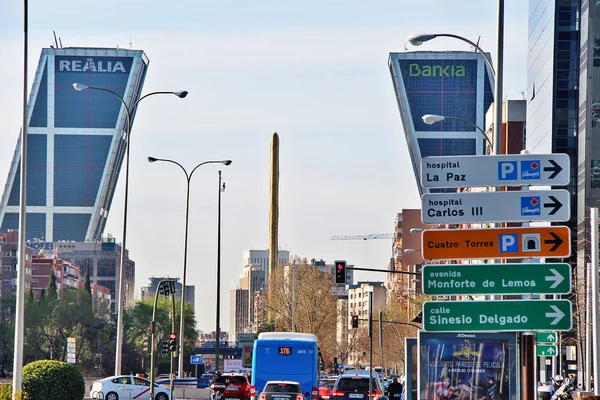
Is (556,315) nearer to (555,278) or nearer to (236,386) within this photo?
(555,278)

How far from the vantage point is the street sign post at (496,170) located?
16656 millimetres

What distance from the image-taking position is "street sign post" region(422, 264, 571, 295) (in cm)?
1622

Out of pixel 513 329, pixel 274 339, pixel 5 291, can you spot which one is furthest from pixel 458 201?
pixel 5 291

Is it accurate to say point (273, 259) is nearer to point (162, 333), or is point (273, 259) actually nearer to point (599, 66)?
point (162, 333)

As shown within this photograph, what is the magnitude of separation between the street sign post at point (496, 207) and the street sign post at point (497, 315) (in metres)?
1.18

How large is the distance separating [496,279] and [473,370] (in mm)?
1688

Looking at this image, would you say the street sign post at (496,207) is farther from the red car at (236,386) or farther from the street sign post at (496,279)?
the red car at (236,386)

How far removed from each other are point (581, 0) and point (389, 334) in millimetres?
50669

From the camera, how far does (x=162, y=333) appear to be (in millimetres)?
131500

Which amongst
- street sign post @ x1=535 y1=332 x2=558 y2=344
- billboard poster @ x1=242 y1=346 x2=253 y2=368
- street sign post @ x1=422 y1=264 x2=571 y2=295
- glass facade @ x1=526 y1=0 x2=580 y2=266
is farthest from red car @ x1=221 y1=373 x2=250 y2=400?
billboard poster @ x1=242 y1=346 x2=253 y2=368

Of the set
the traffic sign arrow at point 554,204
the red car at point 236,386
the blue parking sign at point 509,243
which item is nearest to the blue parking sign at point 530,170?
the traffic sign arrow at point 554,204

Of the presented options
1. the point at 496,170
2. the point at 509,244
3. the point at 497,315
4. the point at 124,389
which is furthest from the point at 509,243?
the point at 124,389

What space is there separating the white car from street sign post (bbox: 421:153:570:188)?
32002 mm

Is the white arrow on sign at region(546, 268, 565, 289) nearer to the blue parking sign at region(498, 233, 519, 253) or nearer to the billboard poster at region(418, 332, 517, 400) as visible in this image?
the blue parking sign at region(498, 233, 519, 253)
